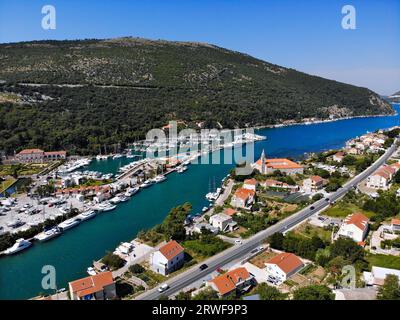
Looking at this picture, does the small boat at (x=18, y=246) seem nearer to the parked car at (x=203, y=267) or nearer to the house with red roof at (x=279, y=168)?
the parked car at (x=203, y=267)

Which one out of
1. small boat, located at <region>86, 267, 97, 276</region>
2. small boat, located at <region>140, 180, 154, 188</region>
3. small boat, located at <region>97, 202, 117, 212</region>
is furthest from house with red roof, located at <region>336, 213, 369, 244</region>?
small boat, located at <region>140, 180, 154, 188</region>

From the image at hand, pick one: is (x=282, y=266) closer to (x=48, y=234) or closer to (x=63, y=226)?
(x=48, y=234)

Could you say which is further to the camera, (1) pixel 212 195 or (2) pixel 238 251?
(1) pixel 212 195

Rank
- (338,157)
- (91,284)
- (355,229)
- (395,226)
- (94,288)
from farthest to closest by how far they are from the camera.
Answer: (338,157), (395,226), (355,229), (91,284), (94,288)

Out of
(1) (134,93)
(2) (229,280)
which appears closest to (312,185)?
(2) (229,280)

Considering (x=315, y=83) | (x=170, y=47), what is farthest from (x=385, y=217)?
(x=315, y=83)

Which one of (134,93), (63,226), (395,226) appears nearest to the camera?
(395,226)

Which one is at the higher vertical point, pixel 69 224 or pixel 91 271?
pixel 69 224

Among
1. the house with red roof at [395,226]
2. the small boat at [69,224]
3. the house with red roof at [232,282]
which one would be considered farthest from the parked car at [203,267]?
the house with red roof at [395,226]

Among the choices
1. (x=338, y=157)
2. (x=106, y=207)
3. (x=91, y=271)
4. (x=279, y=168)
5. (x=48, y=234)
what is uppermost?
(x=338, y=157)
